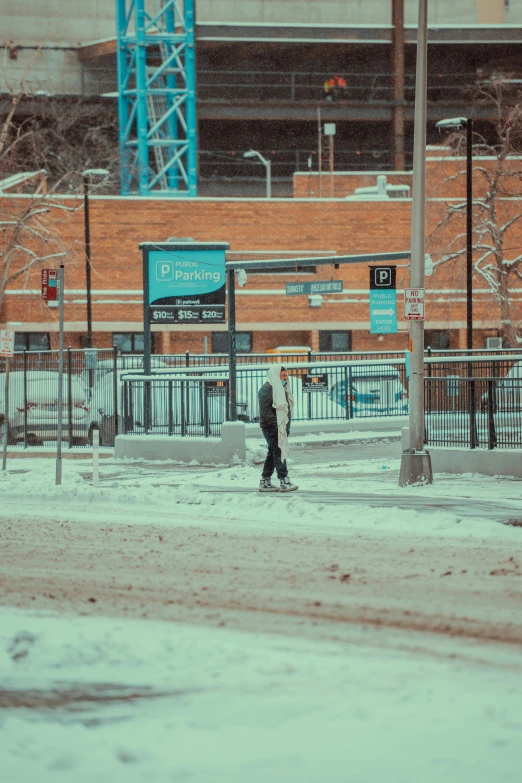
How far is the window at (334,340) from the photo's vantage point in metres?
51.0

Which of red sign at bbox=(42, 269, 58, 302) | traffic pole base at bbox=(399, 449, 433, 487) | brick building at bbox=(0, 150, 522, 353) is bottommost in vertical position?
traffic pole base at bbox=(399, 449, 433, 487)

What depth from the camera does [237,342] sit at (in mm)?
50469

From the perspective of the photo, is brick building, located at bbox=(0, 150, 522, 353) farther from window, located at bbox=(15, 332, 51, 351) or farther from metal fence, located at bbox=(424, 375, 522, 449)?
metal fence, located at bbox=(424, 375, 522, 449)

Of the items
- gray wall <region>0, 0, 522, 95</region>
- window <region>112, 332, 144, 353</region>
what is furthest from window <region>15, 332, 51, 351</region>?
gray wall <region>0, 0, 522, 95</region>

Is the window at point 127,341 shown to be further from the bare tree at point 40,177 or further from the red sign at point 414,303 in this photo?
the red sign at point 414,303

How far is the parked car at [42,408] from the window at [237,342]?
23652 millimetres

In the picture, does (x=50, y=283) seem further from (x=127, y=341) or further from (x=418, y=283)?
(x=127, y=341)

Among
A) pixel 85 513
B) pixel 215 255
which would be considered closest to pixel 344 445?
pixel 215 255

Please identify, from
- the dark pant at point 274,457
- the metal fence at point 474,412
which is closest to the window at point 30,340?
the metal fence at point 474,412

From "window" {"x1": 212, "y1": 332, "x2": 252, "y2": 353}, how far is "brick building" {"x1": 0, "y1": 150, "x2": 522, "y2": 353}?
5 centimetres

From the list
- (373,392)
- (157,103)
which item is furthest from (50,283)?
(157,103)

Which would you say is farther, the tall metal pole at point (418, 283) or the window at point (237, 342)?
the window at point (237, 342)

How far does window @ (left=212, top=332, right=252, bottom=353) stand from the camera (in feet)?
166

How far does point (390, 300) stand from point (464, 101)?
130 ft
